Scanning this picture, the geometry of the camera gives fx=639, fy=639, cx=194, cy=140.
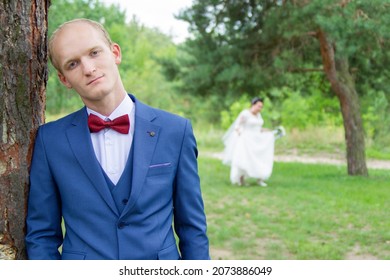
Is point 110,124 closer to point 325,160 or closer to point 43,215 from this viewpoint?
point 43,215

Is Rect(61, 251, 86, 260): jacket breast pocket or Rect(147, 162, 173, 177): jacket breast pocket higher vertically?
Rect(147, 162, 173, 177): jacket breast pocket

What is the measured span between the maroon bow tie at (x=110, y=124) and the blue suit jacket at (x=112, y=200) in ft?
0.08

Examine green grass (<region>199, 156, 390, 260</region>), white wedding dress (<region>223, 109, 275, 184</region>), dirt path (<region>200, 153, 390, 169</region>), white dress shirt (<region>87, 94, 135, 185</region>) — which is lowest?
dirt path (<region>200, 153, 390, 169</region>)

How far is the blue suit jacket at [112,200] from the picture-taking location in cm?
193

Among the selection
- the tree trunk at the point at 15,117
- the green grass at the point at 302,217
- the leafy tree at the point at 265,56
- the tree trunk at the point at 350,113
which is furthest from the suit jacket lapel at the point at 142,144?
the tree trunk at the point at 350,113

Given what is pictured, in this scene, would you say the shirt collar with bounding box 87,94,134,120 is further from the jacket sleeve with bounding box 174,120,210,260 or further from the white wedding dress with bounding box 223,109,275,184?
the white wedding dress with bounding box 223,109,275,184

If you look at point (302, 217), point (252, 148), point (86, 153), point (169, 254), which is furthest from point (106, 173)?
point (252, 148)

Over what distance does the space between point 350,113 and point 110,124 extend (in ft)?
32.7

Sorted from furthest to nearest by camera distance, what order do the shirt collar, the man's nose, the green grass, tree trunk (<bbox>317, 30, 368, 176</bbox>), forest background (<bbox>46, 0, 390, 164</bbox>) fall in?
tree trunk (<bbox>317, 30, 368, 176</bbox>)
forest background (<bbox>46, 0, 390, 164</bbox>)
the green grass
the shirt collar
the man's nose

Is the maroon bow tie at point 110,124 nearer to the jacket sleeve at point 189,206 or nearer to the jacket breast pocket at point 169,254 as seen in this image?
the jacket sleeve at point 189,206

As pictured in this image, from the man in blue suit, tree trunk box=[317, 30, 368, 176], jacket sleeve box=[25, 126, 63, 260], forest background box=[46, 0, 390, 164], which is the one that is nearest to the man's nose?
the man in blue suit

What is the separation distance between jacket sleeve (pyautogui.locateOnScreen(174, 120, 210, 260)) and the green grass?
381 centimetres

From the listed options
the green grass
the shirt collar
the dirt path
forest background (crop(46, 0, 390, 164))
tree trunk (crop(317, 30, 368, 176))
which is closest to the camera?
the shirt collar

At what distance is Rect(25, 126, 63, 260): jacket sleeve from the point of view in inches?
77.3
